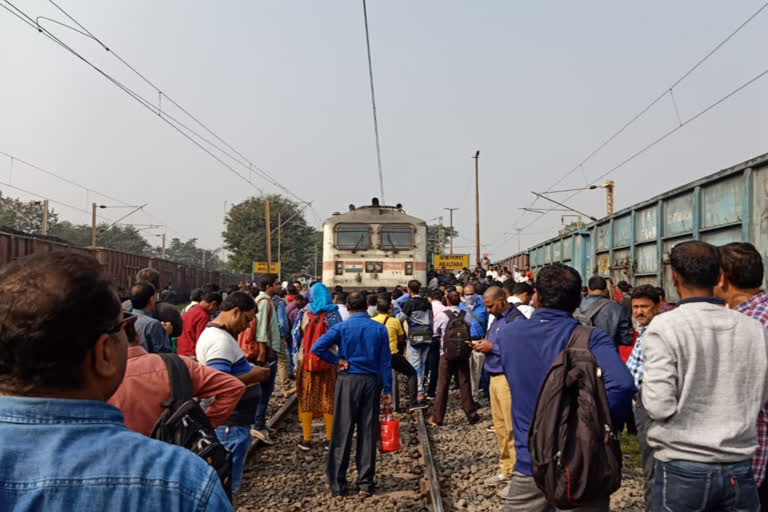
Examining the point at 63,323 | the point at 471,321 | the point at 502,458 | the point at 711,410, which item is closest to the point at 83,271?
the point at 63,323

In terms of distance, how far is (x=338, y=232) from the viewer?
1599 cm

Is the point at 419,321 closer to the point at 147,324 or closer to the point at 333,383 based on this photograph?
the point at 333,383

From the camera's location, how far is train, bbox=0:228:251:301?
36.6 ft

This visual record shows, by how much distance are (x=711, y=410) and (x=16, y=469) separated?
2539 mm

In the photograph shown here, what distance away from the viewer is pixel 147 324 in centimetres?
512

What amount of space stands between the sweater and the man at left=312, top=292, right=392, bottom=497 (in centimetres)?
344

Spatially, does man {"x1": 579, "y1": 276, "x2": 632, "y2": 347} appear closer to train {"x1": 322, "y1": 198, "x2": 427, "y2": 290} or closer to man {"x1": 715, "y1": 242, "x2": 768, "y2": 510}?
man {"x1": 715, "y1": 242, "x2": 768, "y2": 510}

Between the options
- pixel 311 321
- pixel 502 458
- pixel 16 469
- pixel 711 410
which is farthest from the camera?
pixel 311 321

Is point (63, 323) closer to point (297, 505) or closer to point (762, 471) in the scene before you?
point (762, 471)

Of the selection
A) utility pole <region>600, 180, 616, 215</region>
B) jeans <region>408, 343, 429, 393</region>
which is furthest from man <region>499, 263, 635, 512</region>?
utility pole <region>600, 180, 616, 215</region>

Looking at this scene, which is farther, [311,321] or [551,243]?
[551,243]

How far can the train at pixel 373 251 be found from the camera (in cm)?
1564

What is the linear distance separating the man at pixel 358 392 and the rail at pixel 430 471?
1.94 ft

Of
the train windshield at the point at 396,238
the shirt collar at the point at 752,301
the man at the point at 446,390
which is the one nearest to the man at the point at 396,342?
the man at the point at 446,390
